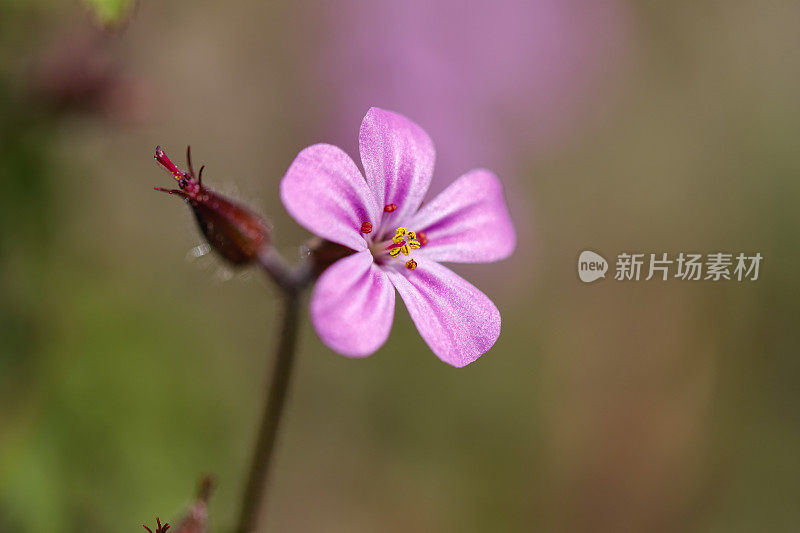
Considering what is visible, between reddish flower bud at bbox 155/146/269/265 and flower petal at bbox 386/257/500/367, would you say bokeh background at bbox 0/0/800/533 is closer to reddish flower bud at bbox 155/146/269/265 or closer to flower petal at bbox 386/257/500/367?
reddish flower bud at bbox 155/146/269/265

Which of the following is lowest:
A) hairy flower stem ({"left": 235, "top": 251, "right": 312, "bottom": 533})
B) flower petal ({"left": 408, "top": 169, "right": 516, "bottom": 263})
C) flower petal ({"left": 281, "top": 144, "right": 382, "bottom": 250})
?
hairy flower stem ({"left": 235, "top": 251, "right": 312, "bottom": 533})

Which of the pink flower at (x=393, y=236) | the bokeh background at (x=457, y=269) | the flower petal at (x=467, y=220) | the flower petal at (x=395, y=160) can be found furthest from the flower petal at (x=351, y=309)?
the bokeh background at (x=457, y=269)

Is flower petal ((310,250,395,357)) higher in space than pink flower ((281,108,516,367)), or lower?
lower

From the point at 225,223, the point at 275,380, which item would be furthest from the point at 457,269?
the point at 225,223

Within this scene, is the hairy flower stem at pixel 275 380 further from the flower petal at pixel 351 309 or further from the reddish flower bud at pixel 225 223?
the flower petal at pixel 351 309

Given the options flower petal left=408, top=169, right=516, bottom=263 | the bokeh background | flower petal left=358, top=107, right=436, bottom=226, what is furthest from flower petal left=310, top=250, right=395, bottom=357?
the bokeh background

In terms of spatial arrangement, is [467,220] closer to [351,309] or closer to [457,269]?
Answer: [351,309]

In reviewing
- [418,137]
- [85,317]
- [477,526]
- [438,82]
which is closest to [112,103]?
[85,317]

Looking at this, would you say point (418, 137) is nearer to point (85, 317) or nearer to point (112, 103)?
point (112, 103)
